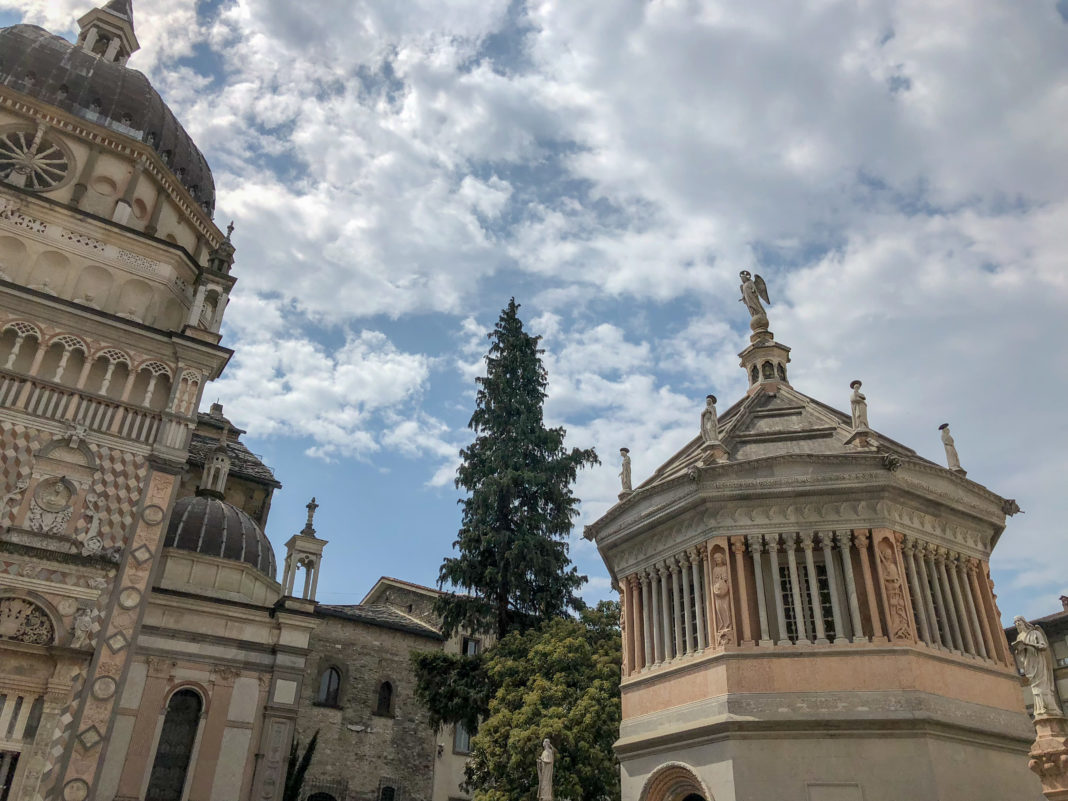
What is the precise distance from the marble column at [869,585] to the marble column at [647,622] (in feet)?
15.3

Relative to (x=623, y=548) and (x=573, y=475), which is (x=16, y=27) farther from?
(x=623, y=548)

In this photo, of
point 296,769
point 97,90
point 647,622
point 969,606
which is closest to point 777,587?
point 647,622

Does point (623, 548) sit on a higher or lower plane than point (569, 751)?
higher

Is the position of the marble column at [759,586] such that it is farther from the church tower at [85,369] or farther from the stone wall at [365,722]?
the stone wall at [365,722]

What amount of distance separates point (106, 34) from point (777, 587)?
34.8 meters

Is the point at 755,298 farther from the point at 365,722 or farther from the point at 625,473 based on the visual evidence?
the point at 365,722

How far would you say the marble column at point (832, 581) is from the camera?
15.0 metres

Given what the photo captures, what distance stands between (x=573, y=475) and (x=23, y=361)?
18163 mm

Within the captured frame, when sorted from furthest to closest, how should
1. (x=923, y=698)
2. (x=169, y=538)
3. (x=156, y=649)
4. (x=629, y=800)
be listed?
(x=169, y=538)
(x=156, y=649)
(x=629, y=800)
(x=923, y=698)

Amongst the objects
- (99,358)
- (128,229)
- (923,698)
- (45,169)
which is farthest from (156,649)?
(923,698)

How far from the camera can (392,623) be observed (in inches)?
1430

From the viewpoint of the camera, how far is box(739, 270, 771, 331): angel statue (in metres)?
22.0

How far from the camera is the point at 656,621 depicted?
1736cm

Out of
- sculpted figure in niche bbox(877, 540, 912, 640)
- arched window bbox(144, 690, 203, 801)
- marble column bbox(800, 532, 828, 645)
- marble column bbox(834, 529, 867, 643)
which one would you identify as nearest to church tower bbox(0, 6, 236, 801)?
arched window bbox(144, 690, 203, 801)
